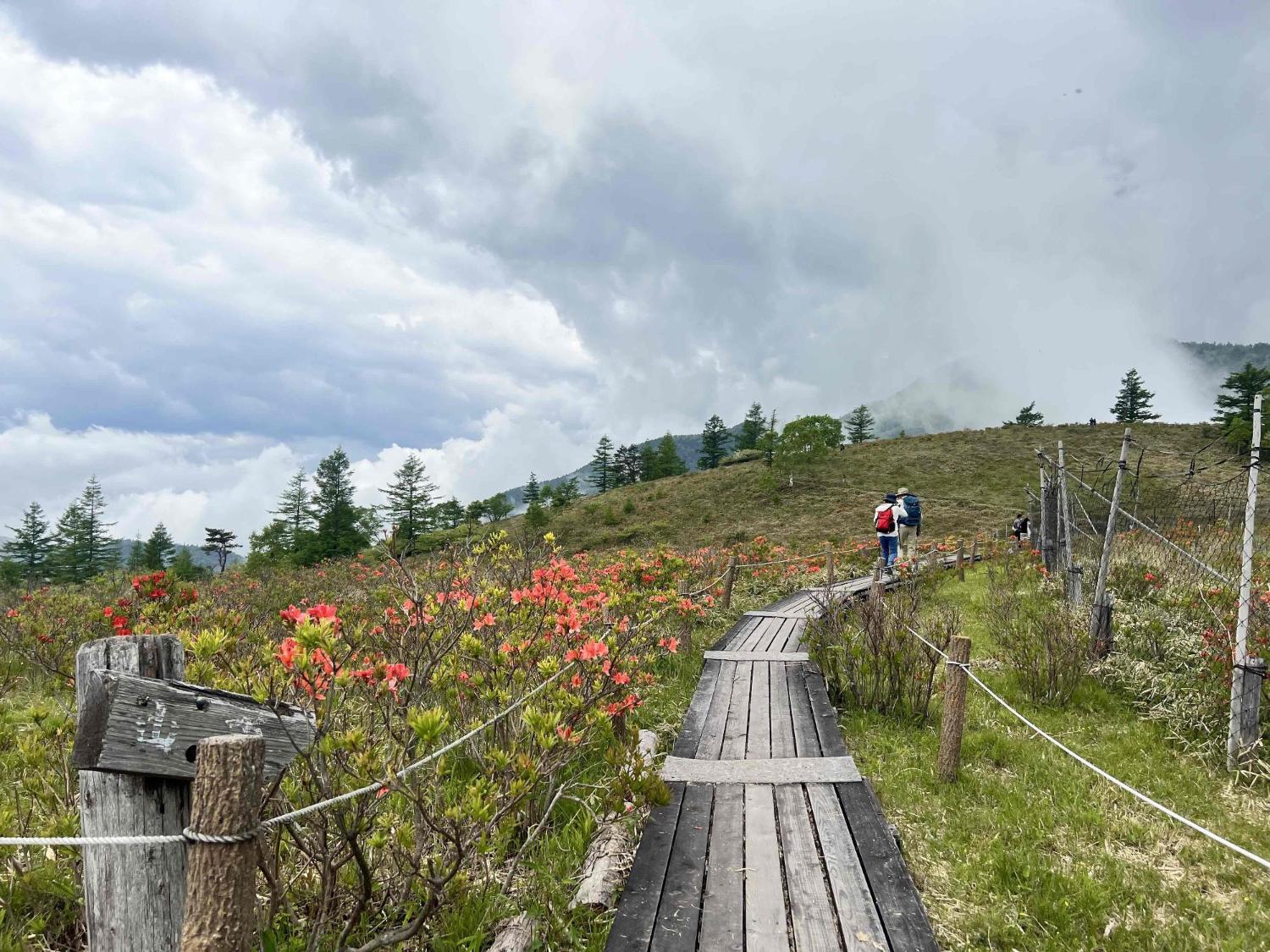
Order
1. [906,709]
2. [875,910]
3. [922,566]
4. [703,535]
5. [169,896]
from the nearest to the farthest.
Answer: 1. [169,896]
2. [875,910]
3. [906,709]
4. [922,566]
5. [703,535]

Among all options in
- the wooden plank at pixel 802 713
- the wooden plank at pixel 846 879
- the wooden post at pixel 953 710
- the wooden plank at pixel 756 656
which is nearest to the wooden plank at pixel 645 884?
the wooden plank at pixel 846 879

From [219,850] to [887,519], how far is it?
1269cm

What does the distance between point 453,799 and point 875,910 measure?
7.85ft

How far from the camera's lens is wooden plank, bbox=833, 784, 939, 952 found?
2.69m

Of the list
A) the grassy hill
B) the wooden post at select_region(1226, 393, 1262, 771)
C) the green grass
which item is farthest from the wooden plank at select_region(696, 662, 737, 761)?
the grassy hill

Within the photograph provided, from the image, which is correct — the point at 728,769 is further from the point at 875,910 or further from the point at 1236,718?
the point at 1236,718

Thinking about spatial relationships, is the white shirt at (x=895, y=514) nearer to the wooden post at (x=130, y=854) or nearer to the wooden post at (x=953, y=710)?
the wooden post at (x=953, y=710)

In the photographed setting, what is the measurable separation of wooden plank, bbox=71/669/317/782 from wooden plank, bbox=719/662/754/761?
3842 millimetres

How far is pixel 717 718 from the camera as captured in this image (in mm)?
5523

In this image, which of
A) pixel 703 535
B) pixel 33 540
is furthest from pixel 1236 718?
pixel 33 540

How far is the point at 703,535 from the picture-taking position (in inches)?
1233

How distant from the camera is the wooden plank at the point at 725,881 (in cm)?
269

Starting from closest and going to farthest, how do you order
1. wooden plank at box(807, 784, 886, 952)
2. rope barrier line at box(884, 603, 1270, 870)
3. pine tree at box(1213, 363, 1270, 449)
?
1. rope barrier line at box(884, 603, 1270, 870)
2. wooden plank at box(807, 784, 886, 952)
3. pine tree at box(1213, 363, 1270, 449)

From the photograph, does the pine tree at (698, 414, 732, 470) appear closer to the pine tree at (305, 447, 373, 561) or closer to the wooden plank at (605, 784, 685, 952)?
the pine tree at (305, 447, 373, 561)
